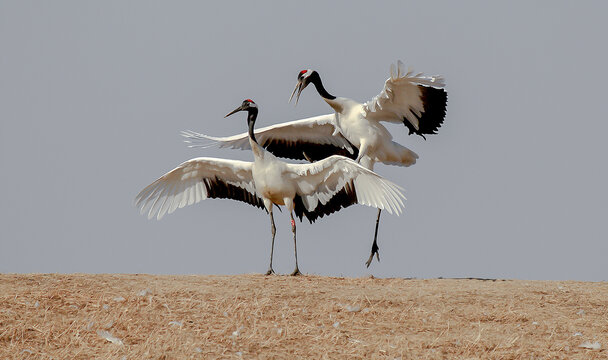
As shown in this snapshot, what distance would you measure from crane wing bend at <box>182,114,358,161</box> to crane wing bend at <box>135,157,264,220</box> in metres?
1.02

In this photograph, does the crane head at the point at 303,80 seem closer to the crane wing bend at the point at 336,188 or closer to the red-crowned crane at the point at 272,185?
the red-crowned crane at the point at 272,185

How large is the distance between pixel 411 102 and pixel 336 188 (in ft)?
6.03

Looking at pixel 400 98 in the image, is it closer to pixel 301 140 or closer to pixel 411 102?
pixel 411 102

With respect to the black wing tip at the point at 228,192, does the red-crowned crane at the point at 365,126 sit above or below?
above

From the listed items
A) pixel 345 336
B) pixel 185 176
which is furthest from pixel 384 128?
pixel 345 336

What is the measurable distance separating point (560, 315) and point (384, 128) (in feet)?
13.7

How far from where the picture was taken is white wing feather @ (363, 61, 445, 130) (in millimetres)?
12133

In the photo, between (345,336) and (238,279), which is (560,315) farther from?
(238,279)

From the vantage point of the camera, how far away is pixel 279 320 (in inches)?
353

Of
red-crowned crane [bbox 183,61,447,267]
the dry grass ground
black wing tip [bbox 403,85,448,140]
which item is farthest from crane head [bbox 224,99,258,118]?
the dry grass ground

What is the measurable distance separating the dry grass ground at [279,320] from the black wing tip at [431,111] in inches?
118

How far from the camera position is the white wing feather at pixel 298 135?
13.6 metres

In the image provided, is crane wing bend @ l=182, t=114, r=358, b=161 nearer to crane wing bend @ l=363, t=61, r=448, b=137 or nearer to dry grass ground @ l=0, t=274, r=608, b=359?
crane wing bend @ l=363, t=61, r=448, b=137

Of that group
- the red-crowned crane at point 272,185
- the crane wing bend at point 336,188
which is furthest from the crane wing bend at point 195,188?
the crane wing bend at point 336,188
